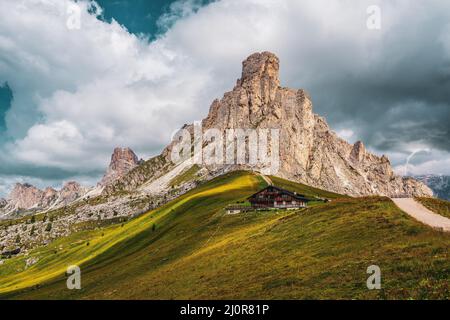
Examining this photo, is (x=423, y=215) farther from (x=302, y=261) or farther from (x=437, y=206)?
(x=302, y=261)

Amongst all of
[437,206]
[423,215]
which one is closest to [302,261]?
[423,215]

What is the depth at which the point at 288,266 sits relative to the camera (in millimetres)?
40750

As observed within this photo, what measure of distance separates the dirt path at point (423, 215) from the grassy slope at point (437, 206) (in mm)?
839

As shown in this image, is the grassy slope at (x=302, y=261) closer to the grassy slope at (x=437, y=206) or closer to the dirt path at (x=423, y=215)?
the dirt path at (x=423, y=215)

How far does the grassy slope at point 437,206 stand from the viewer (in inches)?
1940

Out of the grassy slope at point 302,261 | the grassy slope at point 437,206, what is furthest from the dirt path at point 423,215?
the grassy slope at point 302,261

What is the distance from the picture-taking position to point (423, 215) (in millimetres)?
46969

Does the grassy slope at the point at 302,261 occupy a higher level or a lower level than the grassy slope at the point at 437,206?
lower

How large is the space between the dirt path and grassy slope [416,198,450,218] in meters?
0.84

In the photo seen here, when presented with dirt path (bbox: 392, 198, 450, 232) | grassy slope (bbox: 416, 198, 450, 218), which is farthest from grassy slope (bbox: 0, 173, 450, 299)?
grassy slope (bbox: 416, 198, 450, 218)

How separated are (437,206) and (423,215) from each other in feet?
26.4

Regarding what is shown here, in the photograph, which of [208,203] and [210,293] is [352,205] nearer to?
[210,293]

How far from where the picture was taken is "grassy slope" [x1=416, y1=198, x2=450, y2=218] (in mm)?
49281
